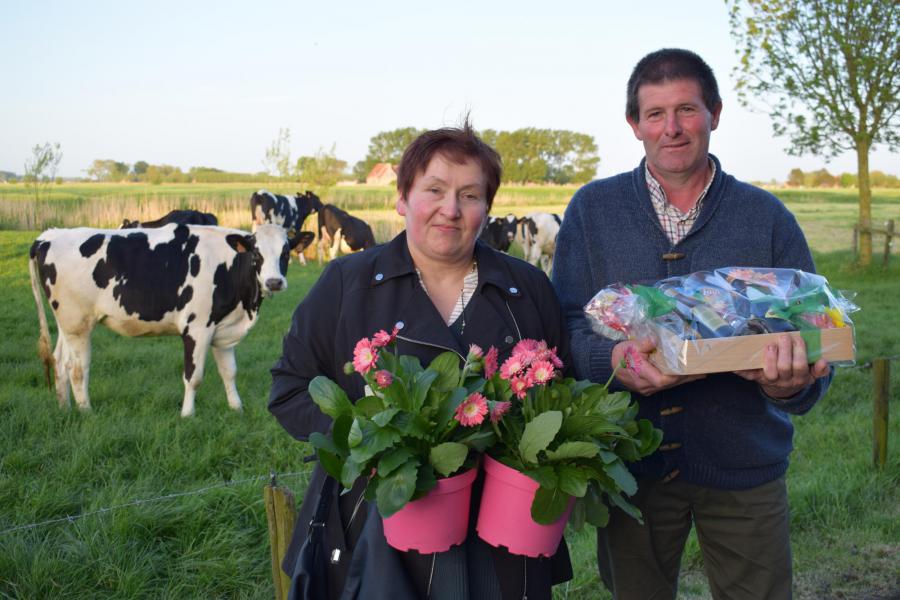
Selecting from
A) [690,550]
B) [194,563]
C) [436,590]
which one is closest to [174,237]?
[194,563]

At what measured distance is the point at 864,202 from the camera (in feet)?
60.6

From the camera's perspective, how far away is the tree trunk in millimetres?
17281

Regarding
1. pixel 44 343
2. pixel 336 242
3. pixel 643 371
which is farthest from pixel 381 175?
pixel 643 371

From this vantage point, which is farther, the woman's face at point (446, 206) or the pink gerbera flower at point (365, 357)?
the woman's face at point (446, 206)

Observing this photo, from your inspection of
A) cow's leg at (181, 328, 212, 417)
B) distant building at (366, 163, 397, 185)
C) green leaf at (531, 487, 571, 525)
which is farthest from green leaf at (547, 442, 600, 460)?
distant building at (366, 163, 397, 185)

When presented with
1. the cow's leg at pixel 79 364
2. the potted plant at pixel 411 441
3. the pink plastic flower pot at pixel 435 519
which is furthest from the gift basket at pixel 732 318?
the cow's leg at pixel 79 364

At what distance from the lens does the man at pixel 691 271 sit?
256 cm

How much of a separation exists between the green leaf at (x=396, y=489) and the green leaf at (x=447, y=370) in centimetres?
24

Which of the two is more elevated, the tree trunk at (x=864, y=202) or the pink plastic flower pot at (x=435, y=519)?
the tree trunk at (x=864, y=202)

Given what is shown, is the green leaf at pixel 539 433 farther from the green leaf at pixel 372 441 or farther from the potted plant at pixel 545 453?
the green leaf at pixel 372 441

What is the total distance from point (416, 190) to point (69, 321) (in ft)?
19.8

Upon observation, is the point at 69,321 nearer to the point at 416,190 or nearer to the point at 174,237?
the point at 174,237

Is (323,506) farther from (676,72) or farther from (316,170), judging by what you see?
(316,170)

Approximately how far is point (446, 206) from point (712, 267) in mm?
940
